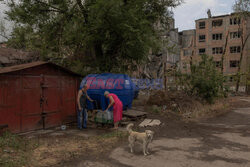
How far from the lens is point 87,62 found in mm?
14148

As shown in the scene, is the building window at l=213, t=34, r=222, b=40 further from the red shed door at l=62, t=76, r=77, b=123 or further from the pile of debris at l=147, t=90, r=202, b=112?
the red shed door at l=62, t=76, r=77, b=123

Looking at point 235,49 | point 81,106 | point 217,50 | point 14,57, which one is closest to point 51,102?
point 81,106

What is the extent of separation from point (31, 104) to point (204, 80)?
410 inches

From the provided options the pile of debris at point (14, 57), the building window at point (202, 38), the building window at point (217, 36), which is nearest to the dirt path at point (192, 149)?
the pile of debris at point (14, 57)

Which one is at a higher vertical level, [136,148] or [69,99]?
[69,99]

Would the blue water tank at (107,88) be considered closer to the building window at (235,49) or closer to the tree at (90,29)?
the tree at (90,29)

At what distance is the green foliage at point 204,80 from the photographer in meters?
13.5

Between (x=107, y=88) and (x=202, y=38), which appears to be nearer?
(x=107, y=88)

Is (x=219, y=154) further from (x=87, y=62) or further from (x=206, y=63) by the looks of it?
(x=87, y=62)

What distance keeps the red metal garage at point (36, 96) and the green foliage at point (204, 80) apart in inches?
306

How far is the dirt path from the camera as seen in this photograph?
5.43 metres

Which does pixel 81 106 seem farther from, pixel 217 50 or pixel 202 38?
pixel 202 38

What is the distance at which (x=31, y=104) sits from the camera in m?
8.61

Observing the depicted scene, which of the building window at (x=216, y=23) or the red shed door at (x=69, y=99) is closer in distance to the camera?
the red shed door at (x=69, y=99)
